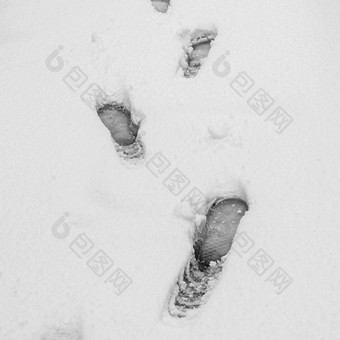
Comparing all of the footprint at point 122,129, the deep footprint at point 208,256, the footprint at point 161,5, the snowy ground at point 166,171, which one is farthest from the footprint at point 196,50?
the deep footprint at point 208,256

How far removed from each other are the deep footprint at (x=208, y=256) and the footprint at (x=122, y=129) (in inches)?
27.7

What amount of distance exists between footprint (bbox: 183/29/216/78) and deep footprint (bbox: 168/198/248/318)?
122 centimetres

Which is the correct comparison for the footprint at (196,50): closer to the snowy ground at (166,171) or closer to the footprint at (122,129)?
the snowy ground at (166,171)

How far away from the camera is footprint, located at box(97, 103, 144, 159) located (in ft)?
8.84

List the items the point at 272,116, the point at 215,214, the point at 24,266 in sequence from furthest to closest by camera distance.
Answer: the point at 272,116, the point at 215,214, the point at 24,266

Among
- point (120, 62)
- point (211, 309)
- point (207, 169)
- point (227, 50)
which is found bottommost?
point (211, 309)

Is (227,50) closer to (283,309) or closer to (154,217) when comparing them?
(154,217)

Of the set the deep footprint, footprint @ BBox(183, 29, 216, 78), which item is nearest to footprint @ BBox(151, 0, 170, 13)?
footprint @ BBox(183, 29, 216, 78)

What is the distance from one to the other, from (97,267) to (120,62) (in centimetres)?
170

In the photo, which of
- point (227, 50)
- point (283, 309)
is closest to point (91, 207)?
point (283, 309)

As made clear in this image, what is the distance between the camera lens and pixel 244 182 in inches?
94.7

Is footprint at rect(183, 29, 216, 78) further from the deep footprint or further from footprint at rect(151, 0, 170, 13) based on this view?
the deep footprint

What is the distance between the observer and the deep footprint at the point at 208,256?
2.07m

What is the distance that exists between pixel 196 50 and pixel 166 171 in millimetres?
A: 1234
